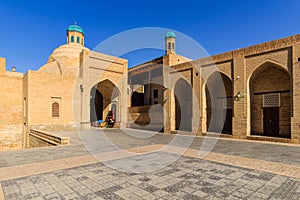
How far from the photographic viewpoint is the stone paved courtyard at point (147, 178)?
11.9ft

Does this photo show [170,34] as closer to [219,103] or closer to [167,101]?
[167,101]

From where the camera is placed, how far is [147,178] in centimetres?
452

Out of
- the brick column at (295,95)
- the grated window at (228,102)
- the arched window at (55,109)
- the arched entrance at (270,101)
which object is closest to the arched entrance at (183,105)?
the grated window at (228,102)

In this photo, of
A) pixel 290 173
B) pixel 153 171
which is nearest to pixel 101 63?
pixel 153 171

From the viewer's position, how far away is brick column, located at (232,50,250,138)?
37.3 ft

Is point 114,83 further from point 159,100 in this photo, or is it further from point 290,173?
point 290,173

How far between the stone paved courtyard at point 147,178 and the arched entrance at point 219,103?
25.9 ft

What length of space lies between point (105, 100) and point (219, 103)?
14.5 m

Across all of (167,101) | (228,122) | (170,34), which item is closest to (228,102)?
(228,122)

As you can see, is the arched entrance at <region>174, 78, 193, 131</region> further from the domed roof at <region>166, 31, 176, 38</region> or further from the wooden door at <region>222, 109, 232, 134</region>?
the domed roof at <region>166, 31, 176, 38</region>

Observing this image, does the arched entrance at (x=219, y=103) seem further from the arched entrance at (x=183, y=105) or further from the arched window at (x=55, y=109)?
the arched window at (x=55, y=109)

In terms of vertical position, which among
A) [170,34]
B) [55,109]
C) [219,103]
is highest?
[170,34]

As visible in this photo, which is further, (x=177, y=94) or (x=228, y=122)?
(x=177, y=94)

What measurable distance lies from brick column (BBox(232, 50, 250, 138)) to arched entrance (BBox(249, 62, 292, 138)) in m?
0.79
